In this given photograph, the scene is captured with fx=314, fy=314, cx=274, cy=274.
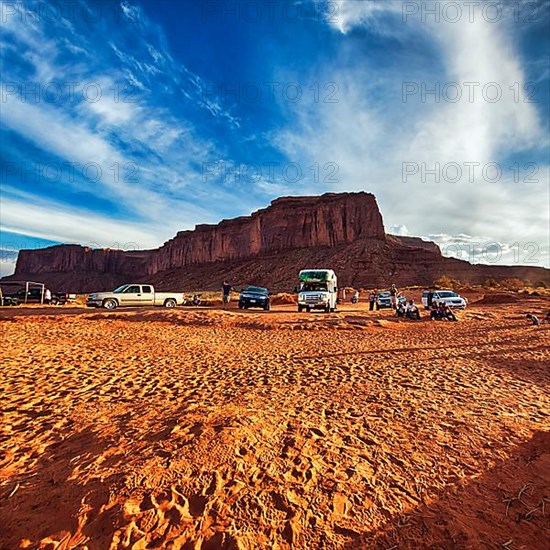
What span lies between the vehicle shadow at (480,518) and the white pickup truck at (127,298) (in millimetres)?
22538

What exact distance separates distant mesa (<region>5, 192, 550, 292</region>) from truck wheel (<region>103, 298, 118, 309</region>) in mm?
39403

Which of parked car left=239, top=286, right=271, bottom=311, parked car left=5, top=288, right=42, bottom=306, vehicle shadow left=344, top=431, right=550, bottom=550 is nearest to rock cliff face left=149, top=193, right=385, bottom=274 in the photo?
parked car left=239, top=286, right=271, bottom=311

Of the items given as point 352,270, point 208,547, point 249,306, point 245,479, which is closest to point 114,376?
point 245,479

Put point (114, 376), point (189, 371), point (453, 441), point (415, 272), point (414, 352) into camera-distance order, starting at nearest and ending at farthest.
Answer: point (453, 441) → point (114, 376) → point (189, 371) → point (414, 352) → point (415, 272)

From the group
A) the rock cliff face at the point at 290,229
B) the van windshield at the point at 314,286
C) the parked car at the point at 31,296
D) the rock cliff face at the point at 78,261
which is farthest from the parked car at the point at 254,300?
the rock cliff face at the point at 78,261

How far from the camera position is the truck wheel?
72.0 ft

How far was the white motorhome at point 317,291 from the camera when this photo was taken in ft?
74.4

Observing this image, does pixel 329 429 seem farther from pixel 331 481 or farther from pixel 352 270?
pixel 352 270

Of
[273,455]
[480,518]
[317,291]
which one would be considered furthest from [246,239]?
[480,518]

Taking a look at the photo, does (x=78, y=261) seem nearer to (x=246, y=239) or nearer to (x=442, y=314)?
(x=246, y=239)

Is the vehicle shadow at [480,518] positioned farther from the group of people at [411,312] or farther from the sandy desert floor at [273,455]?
the group of people at [411,312]

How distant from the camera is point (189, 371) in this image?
8258 mm

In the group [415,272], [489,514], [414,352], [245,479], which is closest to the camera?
[489,514]

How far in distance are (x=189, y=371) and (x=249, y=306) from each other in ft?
58.1
